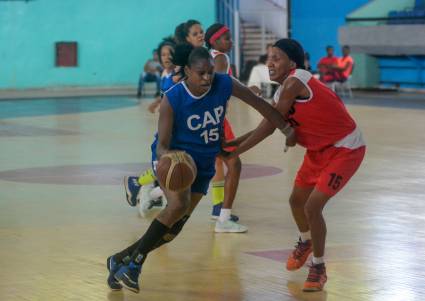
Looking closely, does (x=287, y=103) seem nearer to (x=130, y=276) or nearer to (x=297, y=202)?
(x=297, y=202)

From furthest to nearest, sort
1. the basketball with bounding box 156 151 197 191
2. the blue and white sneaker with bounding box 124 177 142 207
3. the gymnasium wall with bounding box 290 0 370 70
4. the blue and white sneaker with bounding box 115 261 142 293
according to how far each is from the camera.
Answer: the gymnasium wall with bounding box 290 0 370 70 < the blue and white sneaker with bounding box 124 177 142 207 < the blue and white sneaker with bounding box 115 261 142 293 < the basketball with bounding box 156 151 197 191

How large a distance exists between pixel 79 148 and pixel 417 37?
57.7ft

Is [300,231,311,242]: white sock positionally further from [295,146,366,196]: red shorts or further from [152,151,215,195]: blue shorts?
[152,151,215,195]: blue shorts

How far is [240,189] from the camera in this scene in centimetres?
1345

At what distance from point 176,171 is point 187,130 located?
48 centimetres

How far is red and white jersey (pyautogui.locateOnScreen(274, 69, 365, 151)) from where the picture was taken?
8367mm

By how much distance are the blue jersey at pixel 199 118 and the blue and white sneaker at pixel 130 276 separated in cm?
91

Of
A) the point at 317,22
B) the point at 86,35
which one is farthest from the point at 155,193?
the point at 317,22

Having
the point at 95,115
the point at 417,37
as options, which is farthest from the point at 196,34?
the point at 417,37

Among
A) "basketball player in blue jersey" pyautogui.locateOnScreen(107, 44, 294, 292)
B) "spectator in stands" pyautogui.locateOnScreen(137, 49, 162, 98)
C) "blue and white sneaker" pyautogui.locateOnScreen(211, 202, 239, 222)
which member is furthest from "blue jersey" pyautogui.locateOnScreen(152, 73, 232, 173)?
"spectator in stands" pyautogui.locateOnScreen(137, 49, 162, 98)

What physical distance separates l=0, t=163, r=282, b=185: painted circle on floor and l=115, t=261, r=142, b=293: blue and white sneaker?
5.99 meters

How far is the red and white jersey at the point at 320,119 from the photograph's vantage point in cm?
837

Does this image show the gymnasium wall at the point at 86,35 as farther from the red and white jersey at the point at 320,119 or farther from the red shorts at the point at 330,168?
the red and white jersey at the point at 320,119

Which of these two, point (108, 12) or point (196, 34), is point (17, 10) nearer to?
point (108, 12)
